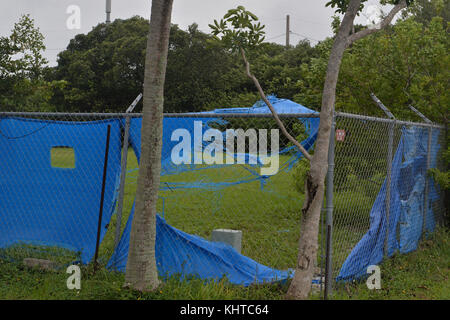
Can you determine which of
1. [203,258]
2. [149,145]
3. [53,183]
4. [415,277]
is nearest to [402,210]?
[415,277]

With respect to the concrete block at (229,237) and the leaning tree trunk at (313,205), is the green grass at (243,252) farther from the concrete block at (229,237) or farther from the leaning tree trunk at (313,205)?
the concrete block at (229,237)

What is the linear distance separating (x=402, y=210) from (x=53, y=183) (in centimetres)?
458

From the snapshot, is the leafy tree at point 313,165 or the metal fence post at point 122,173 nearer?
the leafy tree at point 313,165

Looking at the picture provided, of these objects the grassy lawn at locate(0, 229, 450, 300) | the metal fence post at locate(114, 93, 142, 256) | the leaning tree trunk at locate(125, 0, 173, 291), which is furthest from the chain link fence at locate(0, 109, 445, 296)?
the leaning tree trunk at locate(125, 0, 173, 291)

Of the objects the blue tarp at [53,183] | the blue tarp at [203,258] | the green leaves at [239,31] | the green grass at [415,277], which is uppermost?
the green leaves at [239,31]

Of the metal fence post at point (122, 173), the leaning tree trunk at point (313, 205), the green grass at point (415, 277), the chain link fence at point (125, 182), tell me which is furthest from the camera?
the metal fence post at point (122, 173)

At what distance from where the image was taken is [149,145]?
4.68 meters

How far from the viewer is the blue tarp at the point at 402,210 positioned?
576cm

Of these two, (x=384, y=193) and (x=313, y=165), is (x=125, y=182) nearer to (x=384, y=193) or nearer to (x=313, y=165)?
(x=313, y=165)

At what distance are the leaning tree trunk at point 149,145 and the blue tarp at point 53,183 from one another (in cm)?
139

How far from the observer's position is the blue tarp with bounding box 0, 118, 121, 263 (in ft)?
19.9

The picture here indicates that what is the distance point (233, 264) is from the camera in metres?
5.40

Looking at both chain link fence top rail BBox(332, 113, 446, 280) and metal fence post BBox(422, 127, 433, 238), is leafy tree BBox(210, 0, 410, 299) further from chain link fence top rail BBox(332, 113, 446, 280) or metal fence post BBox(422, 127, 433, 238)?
metal fence post BBox(422, 127, 433, 238)

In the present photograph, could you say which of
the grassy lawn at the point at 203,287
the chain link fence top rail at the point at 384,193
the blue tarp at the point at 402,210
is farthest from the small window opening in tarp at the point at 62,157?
the blue tarp at the point at 402,210
